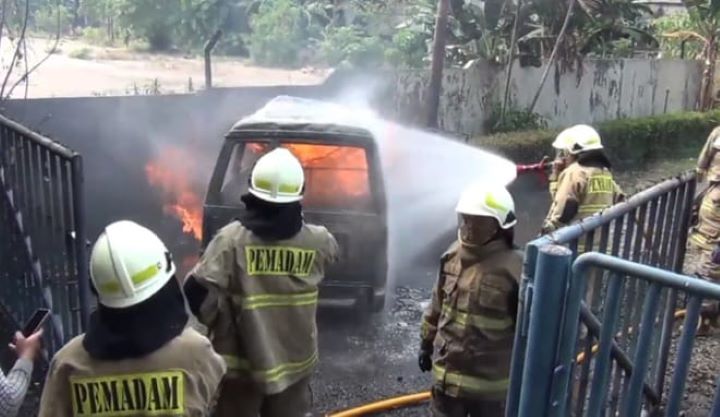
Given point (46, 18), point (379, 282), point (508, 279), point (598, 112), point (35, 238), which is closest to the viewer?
point (508, 279)

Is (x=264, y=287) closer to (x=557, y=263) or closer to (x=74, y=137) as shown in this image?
(x=557, y=263)

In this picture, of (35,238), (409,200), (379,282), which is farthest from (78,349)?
(409,200)

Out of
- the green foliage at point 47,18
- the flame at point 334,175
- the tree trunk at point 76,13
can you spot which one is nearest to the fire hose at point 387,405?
the flame at point 334,175

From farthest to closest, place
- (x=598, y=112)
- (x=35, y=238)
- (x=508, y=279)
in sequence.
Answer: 1. (x=598, y=112)
2. (x=35, y=238)
3. (x=508, y=279)

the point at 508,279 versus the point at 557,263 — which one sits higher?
the point at 557,263

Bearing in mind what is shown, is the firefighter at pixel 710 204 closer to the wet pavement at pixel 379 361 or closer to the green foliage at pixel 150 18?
the wet pavement at pixel 379 361

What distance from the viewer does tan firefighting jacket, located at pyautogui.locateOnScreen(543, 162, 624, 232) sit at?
5531 mm

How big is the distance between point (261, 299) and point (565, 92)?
14049mm

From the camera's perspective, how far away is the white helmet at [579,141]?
5.61 meters

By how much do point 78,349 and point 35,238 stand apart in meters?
2.47

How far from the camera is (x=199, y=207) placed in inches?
363

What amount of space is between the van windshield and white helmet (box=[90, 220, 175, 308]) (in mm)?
3737

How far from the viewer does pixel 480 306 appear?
3363mm

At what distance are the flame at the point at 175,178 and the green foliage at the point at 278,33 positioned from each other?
23.0 ft
